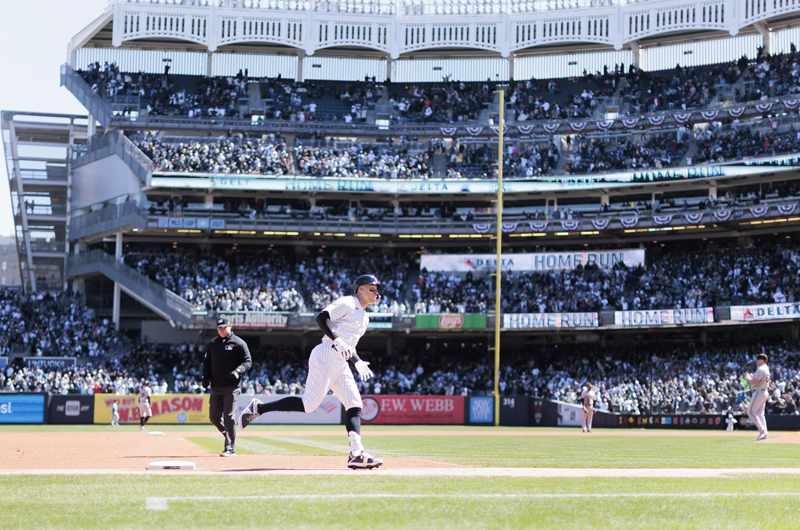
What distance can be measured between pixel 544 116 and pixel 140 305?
2767 centimetres

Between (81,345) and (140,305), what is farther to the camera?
(140,305)

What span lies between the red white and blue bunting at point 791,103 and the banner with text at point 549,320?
16377mm

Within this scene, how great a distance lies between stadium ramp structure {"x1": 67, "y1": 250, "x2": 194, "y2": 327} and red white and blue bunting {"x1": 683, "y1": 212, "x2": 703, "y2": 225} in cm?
2671

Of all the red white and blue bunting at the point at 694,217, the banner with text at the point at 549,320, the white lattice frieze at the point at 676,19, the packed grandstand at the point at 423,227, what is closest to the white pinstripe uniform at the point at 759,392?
the packed grandstand at the point at 423,227

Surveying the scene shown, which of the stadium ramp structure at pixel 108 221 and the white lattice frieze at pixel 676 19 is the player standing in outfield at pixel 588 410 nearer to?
the stadium ramp structure at pixel 108 221

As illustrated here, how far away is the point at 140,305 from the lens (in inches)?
2203

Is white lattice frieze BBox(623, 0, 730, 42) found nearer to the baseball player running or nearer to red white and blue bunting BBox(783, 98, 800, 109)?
red white and blue bunting BBox(783, 98, 800, 109)

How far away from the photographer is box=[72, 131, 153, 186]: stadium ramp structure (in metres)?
52.9

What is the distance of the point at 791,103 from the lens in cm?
5022

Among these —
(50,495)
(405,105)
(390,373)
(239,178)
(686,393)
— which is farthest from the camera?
(405,105)

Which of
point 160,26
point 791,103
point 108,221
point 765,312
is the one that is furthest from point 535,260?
point 160,26

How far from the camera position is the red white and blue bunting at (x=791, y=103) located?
1964 inches

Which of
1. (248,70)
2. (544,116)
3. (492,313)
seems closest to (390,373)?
(492,313)

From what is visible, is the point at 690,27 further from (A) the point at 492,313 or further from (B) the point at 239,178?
(B) the point at 239,178
